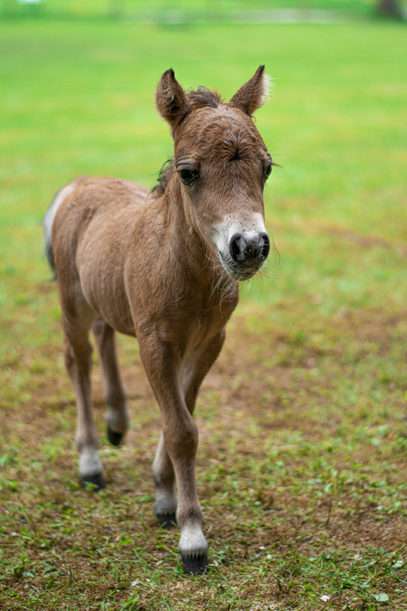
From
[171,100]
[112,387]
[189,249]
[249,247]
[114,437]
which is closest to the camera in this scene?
[249,247]

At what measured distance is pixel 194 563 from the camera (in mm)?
4250

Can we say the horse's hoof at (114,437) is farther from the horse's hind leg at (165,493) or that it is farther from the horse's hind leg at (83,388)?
the horse's hind leg at (165,493)

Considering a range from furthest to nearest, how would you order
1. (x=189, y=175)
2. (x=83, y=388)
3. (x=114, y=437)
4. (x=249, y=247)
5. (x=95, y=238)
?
(x=114, y=437)
(x=83, y=388)
(x=95, y=238)
(x=189, y=175)
(x=249, y=247)

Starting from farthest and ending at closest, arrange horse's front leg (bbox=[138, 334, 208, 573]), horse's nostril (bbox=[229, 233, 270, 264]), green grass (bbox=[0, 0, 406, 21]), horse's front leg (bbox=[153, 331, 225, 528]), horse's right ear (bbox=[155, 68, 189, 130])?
green grass (bbox=[0, 0, 406, 21]) < horse's front leg (bbox=[153, 331, 225, 528]) < horse's front leg (bbox=[138, 334, 208, 573]) < horse's right ear (bbox=[155, 68, 189, 130]) < horse's nostril (bbox=[229, 233, 270, 264])

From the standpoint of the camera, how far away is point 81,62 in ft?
89.6

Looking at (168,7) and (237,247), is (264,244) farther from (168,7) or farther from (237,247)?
(168,7)

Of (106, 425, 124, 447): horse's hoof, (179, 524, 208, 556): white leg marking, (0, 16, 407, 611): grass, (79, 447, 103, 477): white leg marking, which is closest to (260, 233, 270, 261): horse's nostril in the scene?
(0, 16, 407, 611): grass

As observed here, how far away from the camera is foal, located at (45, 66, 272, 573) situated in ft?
12.3

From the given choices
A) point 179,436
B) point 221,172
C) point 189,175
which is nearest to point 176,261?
point 189,175

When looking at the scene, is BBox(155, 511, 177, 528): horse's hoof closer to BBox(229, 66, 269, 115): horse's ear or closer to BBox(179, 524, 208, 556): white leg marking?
BBox(179, 524, 208, 556): white leg marking

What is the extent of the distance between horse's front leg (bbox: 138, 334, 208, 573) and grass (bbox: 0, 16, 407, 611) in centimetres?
15

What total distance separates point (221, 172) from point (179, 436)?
140 centimetres

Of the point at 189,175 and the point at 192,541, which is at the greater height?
the point at 189,175

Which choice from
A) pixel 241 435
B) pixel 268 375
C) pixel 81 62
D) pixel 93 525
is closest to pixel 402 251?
pixel 268 375
